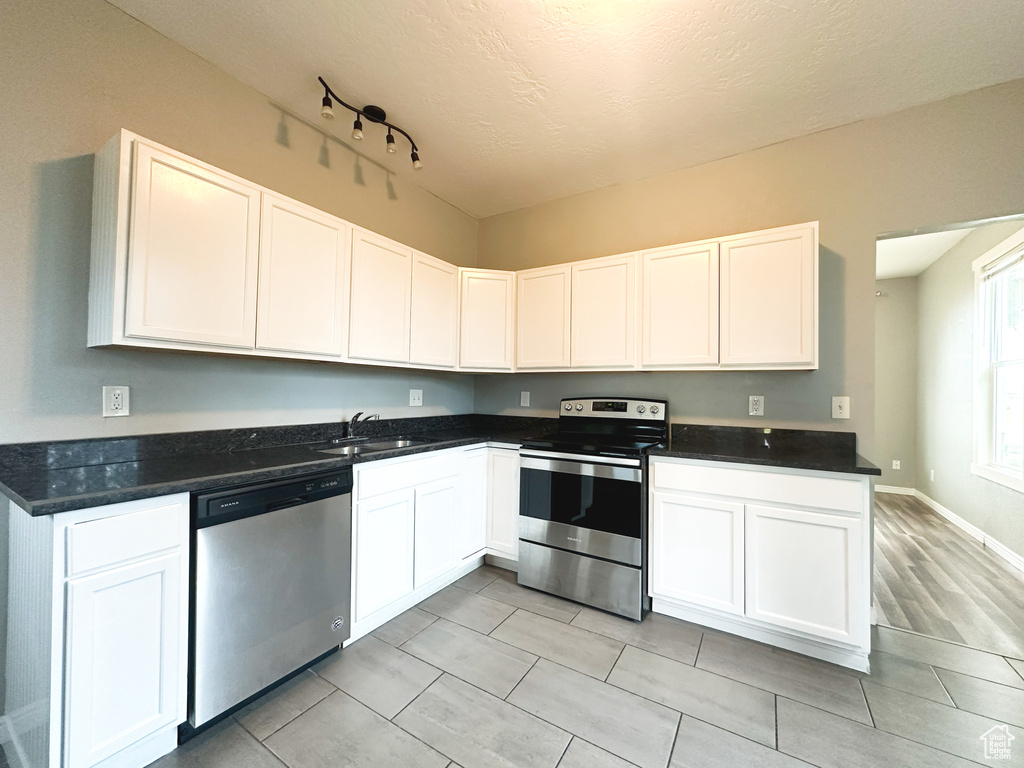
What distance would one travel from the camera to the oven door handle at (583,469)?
231cm

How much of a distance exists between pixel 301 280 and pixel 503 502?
6.07 ft

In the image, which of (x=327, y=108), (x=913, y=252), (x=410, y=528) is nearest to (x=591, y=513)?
(x=410, y=528)

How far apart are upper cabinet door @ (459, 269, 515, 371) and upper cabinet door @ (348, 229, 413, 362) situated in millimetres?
531

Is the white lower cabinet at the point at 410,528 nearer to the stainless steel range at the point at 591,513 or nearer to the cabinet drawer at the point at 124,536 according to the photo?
the stainless steel range at the point at 591,513

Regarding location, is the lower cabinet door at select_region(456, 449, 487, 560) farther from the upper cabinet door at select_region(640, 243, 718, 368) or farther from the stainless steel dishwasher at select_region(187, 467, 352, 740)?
the upper cabinet door at select_region(640, 243, 718, 368)

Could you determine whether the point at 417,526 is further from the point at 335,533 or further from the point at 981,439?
the point at 981,439

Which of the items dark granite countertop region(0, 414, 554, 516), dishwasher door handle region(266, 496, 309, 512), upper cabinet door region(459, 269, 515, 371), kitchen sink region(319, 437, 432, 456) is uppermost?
upper cabinet door region(459, 269, 515, 371)

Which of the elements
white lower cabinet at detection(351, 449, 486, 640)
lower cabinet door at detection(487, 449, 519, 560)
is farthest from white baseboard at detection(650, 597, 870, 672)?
white lower cabinet at detection(351, 449, 486, 640)

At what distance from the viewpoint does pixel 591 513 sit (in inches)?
95.6

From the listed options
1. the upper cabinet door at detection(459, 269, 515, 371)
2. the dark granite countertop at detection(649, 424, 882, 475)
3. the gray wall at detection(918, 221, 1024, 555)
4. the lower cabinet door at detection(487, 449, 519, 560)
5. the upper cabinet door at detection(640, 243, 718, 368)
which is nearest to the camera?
the dark granite countertop at detection(649, 424, 882, 475)

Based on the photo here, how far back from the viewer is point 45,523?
45.4 inches

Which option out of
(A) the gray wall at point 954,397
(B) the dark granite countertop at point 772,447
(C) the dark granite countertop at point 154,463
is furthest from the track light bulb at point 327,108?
(A) the gray wall at point 954,397

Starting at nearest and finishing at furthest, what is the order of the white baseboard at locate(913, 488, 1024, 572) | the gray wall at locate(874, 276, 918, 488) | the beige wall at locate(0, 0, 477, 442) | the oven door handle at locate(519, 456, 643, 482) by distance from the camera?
the beige wall at locate(0, 0, 477, 442) < the oven door handle at locate(519, 456, 643, 482) < the white baseboard at locate(913, 488, 1024, 572) < the gray wall at locate(874, 276, 918, 488)

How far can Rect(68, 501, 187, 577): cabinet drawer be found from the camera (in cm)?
116
